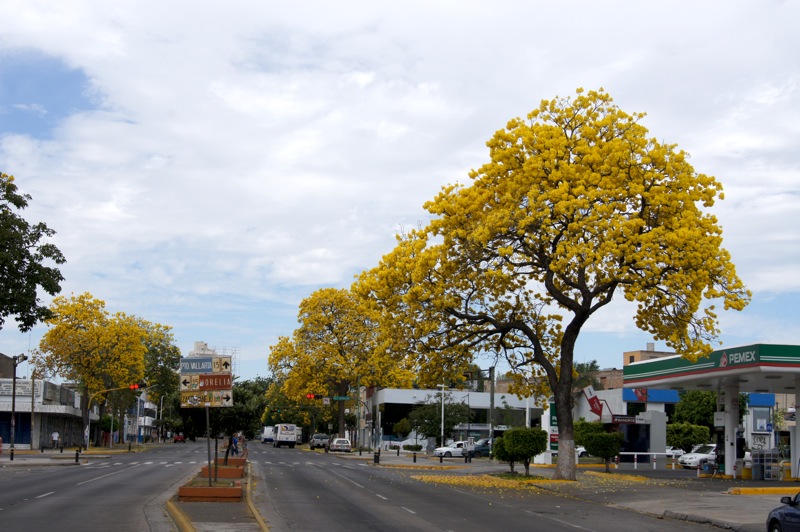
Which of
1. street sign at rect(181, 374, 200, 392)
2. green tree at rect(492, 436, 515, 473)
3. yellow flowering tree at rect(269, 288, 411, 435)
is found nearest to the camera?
street sign at rect(181, 374, 200, 392)

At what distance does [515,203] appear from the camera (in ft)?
100

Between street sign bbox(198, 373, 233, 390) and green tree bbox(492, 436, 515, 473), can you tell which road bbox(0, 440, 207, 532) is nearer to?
street sign bbox(198, 373, 233, 390)

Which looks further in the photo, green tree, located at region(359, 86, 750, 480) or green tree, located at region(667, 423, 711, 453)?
green tree, located at region(667, 423, 711, 453)

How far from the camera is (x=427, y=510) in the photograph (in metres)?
22.5

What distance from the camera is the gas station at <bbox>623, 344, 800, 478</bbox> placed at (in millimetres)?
31641

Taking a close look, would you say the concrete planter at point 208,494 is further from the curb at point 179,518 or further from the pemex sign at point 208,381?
the pemex sign at point 208,381

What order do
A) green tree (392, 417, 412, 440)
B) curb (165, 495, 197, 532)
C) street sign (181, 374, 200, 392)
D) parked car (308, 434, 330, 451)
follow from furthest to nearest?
parked car (308, 434, 330, 451)
green tree (392, 417, 412, 440)
street sign (181, 374, 200, 392)
curb (165, 495, 197, 532)

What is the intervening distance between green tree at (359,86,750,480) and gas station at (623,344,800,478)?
2.75 meters

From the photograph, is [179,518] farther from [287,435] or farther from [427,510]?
[287,435]

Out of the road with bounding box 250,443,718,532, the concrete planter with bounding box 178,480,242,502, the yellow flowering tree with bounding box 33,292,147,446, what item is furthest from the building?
the concrete planter with bounding box 178,480,242,502

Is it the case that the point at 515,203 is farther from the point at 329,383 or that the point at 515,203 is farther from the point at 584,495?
the point at 329,383

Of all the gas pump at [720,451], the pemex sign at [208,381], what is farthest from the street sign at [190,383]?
the gas pump at [720,451]

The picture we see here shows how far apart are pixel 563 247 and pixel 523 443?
9690mm

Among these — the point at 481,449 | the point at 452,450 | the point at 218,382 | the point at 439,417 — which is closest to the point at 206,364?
the point at 218,382
